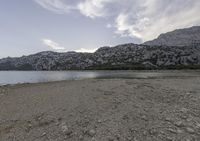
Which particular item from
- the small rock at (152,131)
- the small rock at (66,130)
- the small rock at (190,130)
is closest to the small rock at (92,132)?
the small rock at (66,130)

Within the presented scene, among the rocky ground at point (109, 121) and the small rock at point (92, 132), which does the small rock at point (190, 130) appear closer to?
the rocky ground at point (109, 121)

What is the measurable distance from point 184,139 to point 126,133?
7.34 ft

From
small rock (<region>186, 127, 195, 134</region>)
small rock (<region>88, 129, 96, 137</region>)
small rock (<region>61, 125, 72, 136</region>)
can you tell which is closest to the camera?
small rock (<region>186, 127, 195, 134</region>)

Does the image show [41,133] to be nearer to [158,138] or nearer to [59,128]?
[59,128]

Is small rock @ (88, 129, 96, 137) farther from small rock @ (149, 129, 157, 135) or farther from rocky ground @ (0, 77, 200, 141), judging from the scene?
small rock @ (149, 129, 157, 135)

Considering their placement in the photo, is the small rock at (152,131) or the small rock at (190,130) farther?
the small rock at (152,131)

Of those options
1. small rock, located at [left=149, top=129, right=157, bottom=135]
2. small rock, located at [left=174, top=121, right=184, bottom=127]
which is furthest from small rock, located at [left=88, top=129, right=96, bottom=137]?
small rock, located at [left=174, top=121, right=184, bottom=127]

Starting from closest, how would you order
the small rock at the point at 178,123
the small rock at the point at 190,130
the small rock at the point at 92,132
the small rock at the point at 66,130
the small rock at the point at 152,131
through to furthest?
the small rock at the point at 190,130
the small rock at the point at 152,131
the small rock at the point at 92,132
the small rock at the point at 178,123
the small rock at the point at 66,130

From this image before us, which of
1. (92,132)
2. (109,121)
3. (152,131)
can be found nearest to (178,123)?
(152,131)

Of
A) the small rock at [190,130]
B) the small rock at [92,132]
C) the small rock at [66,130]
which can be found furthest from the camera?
the small rock at [66,130]

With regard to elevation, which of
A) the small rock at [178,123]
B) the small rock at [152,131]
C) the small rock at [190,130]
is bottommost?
the small rock at [152,131]

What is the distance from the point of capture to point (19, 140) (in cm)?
987

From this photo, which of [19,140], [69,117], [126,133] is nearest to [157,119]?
[126,133]

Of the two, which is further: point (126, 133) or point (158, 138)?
point (126, 133)
